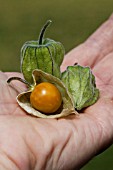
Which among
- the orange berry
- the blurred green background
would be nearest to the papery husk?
the orange berry

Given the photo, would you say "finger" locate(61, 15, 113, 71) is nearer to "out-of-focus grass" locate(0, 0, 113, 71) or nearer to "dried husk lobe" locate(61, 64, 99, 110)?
"dried husk lobe" locate(61, 64, 99, 110)

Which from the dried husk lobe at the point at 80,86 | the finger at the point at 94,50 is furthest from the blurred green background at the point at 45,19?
the dried husk lobe at the point at 80,86

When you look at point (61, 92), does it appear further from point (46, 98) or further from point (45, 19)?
point (45, 19)

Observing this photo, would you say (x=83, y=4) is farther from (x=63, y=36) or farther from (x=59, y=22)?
(x=63, y=36)

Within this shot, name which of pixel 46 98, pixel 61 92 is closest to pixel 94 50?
pixel 61 92

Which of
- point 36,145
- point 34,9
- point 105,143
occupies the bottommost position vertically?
point 34,9

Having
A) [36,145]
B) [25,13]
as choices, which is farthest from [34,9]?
[36,145]
